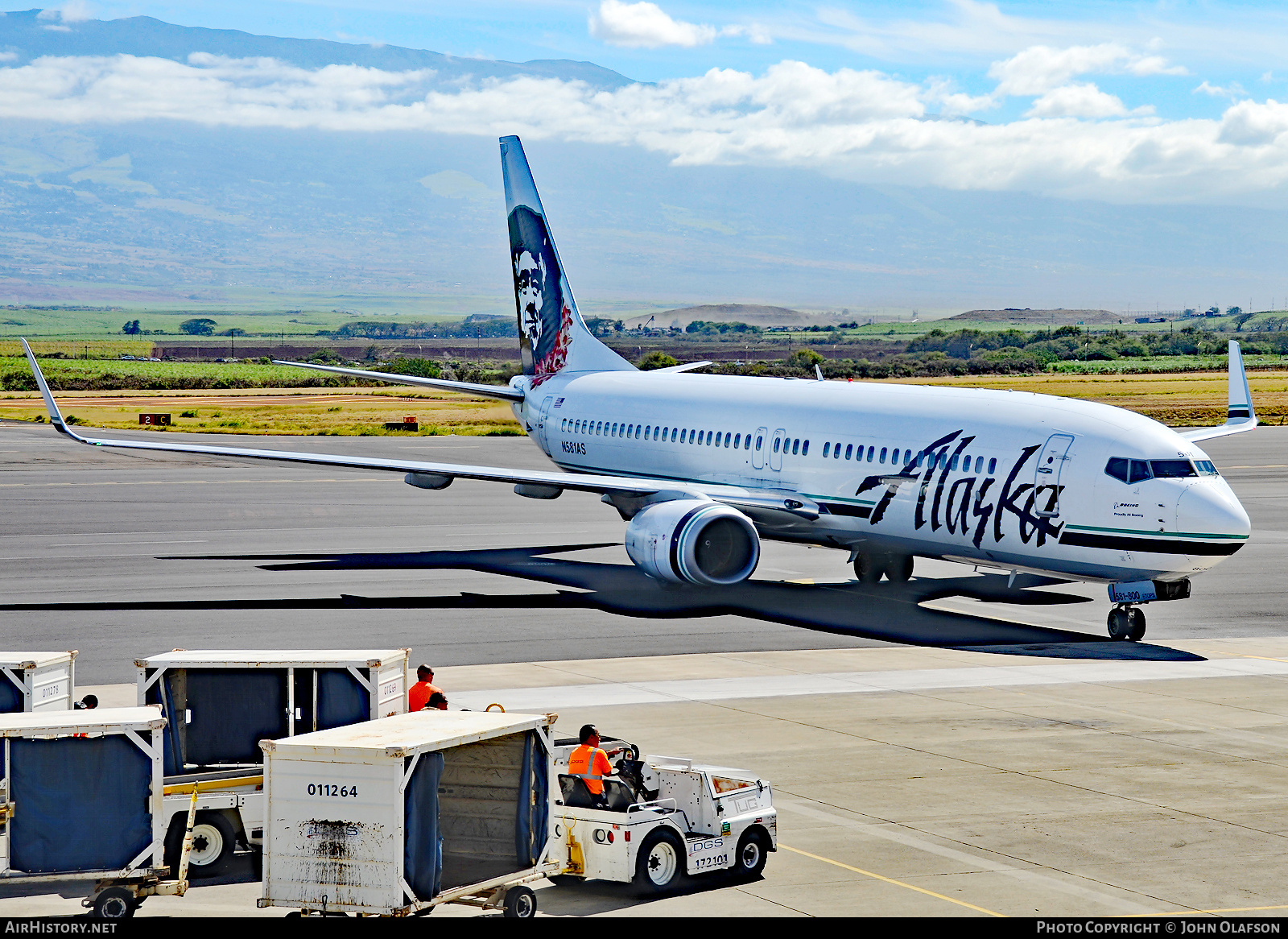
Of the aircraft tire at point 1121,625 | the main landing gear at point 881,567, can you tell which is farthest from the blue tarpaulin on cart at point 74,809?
the main landing gear at point 881,567

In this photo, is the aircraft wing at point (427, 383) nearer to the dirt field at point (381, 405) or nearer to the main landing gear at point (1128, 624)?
the main landing gear at point (1128, 624)

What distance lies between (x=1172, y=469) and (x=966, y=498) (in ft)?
13.0

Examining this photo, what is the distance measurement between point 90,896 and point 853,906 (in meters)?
7.01

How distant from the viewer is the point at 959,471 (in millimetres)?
30688

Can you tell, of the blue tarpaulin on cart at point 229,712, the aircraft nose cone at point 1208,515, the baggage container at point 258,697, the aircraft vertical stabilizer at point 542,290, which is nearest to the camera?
the baggage container at point 258,697

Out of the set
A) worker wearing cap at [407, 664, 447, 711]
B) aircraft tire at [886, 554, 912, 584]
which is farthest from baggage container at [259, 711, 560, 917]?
aircraft tire at [886, 554, 912, 584]

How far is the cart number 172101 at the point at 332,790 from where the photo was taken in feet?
44.6

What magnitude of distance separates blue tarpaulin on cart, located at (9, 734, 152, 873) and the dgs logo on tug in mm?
19167

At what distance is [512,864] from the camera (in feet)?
48.1

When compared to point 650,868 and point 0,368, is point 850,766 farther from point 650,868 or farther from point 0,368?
point 0,368

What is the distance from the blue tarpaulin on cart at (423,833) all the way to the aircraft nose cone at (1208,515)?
17.8 metres

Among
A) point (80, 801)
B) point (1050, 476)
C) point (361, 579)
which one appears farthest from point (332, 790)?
point (361, 579)

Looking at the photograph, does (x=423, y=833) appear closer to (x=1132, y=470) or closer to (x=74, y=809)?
(x=74, y=809)
